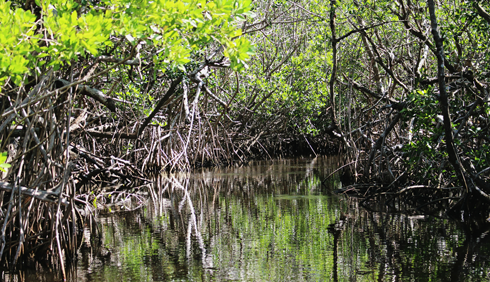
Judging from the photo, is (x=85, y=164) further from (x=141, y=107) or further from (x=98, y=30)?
(x=98, y=30)

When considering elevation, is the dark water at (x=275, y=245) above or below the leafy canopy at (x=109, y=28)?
below

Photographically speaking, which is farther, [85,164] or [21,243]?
[85,164]

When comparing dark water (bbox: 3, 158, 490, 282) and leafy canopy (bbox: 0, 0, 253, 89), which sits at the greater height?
leafy canopy (bbox: 0, 0, 253, 89)

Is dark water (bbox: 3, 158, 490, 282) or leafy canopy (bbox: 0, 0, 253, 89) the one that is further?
dark water (bbox: 3, 158, 490, 282)

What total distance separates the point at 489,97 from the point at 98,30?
4682 millimetres

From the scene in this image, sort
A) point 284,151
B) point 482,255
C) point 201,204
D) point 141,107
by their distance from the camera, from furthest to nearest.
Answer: point 284,151 < point 201,204 < point 141,107 < point 482,255

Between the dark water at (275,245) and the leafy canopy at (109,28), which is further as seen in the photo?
the dark water at (275,245)

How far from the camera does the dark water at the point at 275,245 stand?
449 centimetres

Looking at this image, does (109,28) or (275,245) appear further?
(275,245)

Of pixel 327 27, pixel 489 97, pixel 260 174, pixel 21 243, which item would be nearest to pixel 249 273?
pixel 21 243

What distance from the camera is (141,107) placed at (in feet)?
26.0

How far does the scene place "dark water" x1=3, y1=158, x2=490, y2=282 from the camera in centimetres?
449

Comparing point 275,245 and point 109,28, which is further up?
point 109,28

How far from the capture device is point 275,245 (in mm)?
5512
